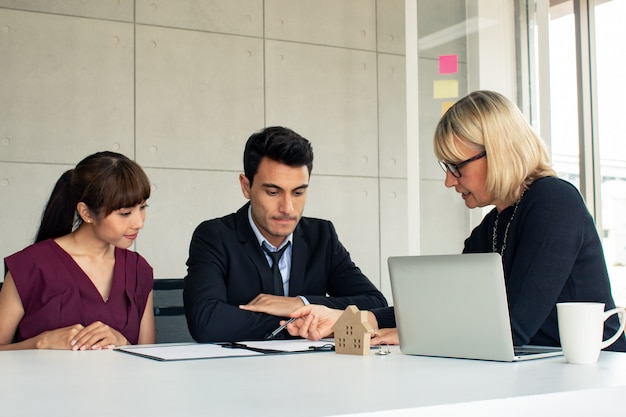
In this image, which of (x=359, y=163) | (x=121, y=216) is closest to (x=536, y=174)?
(x=121, y=216)

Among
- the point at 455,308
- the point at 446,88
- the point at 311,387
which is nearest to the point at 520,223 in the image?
the point at 455,308

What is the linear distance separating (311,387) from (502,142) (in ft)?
3.65

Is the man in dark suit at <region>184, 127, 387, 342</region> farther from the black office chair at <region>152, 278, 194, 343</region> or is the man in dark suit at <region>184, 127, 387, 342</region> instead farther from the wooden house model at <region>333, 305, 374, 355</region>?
the wooden house model at <region>333, 305, 374, 355</region>

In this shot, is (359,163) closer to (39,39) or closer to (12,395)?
(39,39)

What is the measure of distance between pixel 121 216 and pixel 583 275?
1500 millimetres

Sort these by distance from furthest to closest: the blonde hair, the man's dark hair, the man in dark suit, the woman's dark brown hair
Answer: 1. the man's dark hair
2. the man in dark suit
3. the woman's dark brown hair
4. the blonde hair

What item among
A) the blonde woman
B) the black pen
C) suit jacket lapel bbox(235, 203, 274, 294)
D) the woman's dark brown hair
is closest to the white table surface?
the blonde woman

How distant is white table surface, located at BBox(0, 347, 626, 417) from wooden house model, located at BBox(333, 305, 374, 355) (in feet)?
0.30

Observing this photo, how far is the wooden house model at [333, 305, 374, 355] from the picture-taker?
1.79 m

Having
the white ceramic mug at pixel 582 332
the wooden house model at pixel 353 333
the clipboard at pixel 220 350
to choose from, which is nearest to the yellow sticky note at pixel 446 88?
the clipboard at pixel 220 350

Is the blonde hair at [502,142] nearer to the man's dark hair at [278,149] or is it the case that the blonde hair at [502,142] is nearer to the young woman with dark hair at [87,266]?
the man's dark hair at [278,149]

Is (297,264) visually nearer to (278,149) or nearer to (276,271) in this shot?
(276,271)

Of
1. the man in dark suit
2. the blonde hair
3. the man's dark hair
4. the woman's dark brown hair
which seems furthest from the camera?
the man's dark hair

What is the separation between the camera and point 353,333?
1808 mm
